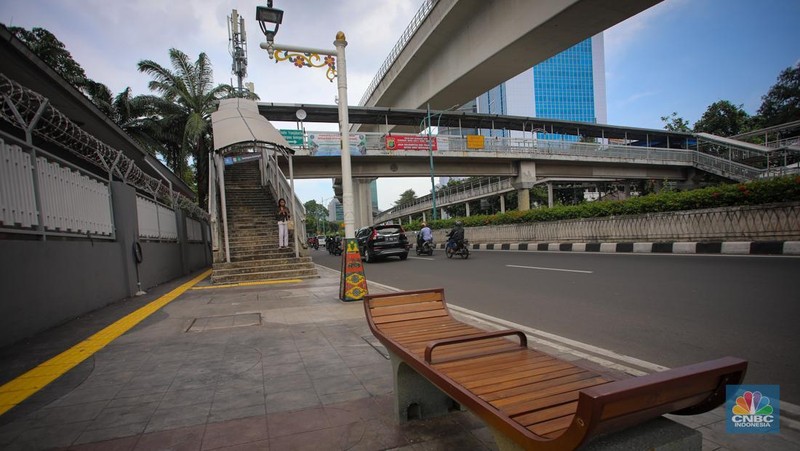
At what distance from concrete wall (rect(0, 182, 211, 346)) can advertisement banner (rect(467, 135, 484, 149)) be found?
19689 millimetres

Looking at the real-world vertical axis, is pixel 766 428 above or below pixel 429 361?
below

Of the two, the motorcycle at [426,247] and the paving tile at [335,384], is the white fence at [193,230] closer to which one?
the motorcycle at [426,247]

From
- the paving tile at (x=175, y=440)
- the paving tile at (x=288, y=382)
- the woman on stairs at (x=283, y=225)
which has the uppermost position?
the woman on stairs at (x=283, y=225)

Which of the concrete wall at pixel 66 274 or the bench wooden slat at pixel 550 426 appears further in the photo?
the concrete wall at pixel 66 274

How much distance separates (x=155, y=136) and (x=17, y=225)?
20634 millimetres

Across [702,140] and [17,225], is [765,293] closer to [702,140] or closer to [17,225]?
[17,225]

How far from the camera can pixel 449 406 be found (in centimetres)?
265

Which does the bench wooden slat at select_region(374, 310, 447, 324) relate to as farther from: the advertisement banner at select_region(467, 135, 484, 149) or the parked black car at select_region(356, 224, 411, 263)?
the advertisement banner at select_region(467, 135, 484, 149)

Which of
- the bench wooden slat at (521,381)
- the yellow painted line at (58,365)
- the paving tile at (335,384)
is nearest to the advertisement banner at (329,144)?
the yellow painted line at (58,365)

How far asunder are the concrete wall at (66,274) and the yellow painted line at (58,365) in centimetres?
69

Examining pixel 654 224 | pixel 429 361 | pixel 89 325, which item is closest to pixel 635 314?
pixel 429 361

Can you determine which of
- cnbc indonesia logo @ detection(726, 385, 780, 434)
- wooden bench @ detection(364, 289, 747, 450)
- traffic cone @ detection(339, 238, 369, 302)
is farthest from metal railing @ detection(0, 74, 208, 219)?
cnbc indonesia logo @ detection(726, 385, 780, 434)

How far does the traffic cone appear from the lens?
23.0ft

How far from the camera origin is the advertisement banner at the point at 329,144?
23.1 metres
